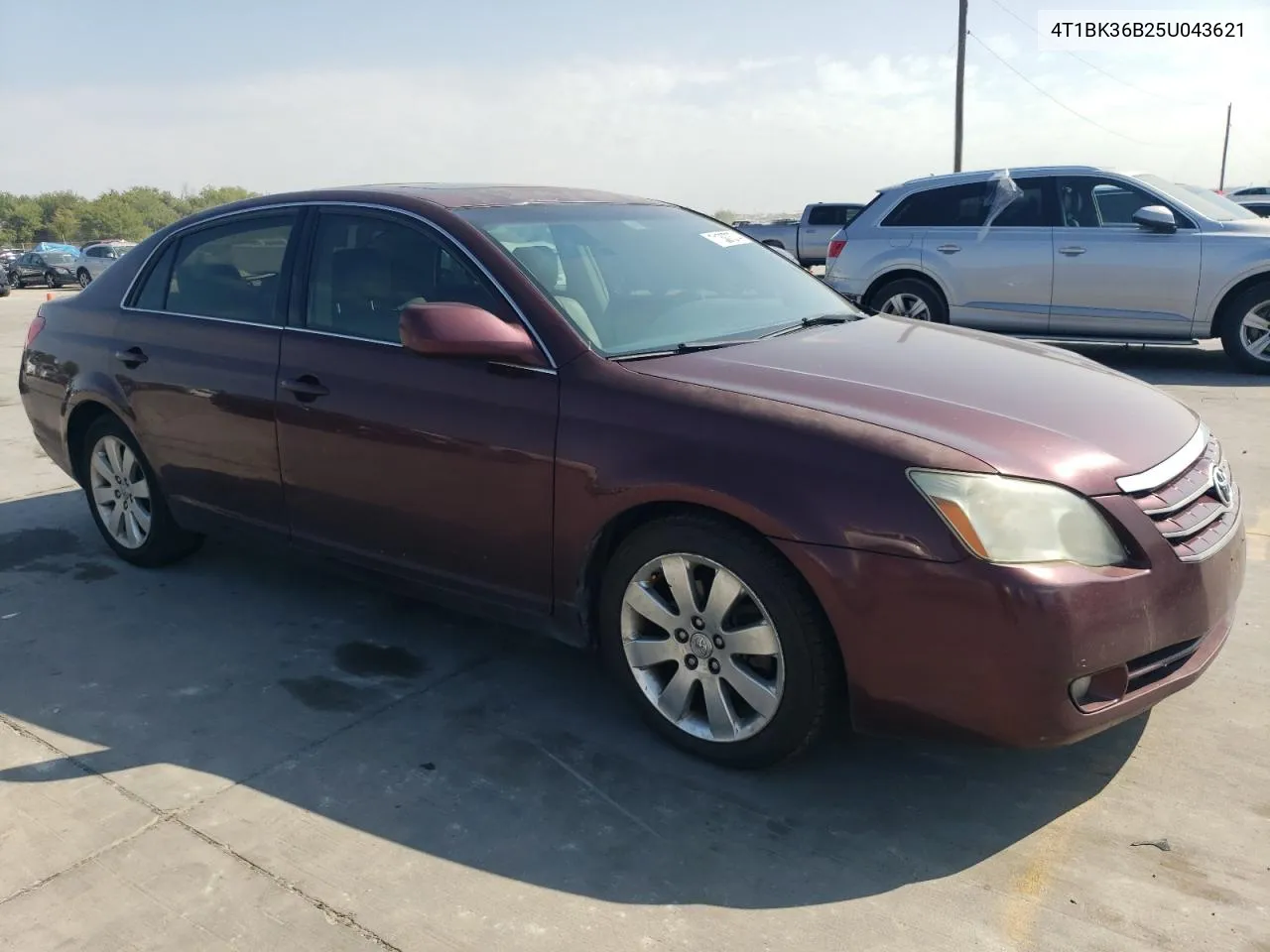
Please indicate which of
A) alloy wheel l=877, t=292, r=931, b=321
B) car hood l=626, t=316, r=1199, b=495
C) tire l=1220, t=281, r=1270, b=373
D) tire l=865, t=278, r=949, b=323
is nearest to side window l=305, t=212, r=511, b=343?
car hood l=626, t=316, r=1199, b=495

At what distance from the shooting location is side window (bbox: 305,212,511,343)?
365 cm

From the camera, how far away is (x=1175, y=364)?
9.81 m

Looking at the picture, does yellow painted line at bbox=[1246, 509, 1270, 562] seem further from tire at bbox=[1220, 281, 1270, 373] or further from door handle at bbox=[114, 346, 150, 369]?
door handle at bbox=[114, 346, 150, 369]

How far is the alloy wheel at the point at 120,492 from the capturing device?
191 inches

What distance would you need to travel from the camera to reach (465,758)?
3.21 meters

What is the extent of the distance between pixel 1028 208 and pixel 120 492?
7880 millimetres

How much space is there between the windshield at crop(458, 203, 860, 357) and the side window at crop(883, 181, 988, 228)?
6.13 meters

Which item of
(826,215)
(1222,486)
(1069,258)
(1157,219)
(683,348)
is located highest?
(826,215)

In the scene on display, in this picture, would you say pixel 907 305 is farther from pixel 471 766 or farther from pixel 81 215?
pixel 81 215

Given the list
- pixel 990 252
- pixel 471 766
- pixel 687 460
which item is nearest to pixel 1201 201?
pixel 990 252

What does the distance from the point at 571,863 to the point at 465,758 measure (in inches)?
25.0

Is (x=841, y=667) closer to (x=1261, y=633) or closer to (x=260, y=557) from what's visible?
(x=1261, y=633)

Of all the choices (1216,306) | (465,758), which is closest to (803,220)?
(1216,306)

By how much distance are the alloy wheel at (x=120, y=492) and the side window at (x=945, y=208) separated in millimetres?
7519
